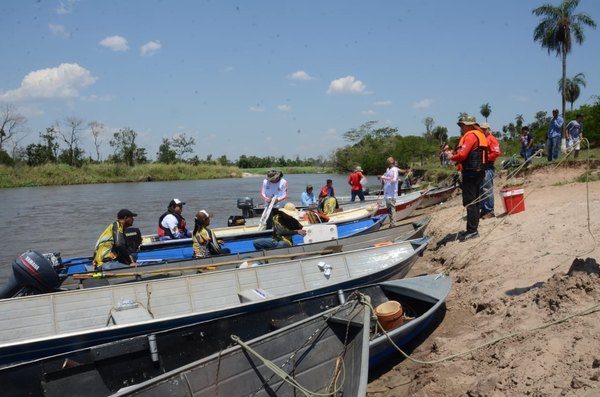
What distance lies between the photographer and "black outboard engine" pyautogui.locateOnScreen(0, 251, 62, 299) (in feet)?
23.9

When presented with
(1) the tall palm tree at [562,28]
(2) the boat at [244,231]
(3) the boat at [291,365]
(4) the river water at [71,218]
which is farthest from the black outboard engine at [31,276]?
(1) the tall palm tree at [562,28]

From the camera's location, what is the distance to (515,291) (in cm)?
661

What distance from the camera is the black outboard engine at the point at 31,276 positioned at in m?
7.28

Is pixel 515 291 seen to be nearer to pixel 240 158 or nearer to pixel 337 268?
pixel 337 268

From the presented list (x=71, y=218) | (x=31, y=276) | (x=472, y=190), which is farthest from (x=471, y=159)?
(x=71, y=218)

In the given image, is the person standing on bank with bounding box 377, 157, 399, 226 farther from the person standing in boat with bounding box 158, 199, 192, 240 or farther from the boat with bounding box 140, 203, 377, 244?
the person standing in boat with bounding box 158, 199, 192, 240

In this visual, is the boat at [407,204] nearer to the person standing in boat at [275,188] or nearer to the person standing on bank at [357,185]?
the person standing on bank at [357,185]

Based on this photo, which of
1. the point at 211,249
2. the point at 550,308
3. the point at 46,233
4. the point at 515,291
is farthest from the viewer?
the point at 46,233

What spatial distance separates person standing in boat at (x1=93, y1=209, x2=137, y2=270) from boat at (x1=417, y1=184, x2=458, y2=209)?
43.6 ft

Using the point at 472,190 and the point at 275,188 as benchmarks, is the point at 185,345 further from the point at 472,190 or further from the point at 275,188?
the point at 275,188

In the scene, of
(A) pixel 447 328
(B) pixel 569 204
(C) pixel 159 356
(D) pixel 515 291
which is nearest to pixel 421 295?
(A) pixel 447 328

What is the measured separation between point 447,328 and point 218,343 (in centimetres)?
330

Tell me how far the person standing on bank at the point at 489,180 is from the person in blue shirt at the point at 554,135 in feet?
20.7

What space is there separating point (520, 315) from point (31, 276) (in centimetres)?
701
